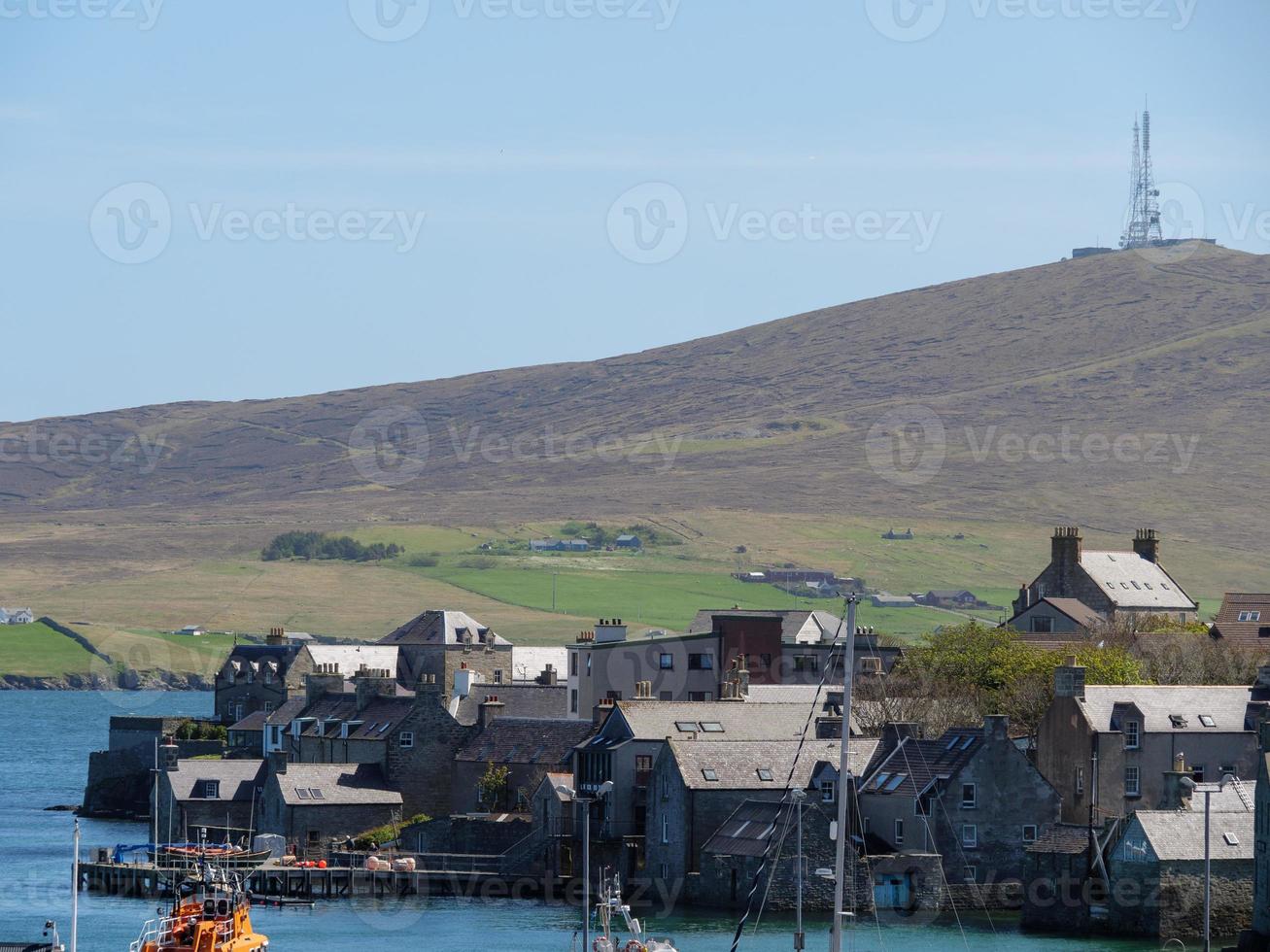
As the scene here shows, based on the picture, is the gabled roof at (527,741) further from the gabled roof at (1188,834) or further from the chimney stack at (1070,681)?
the gabled roof at (1188,834)

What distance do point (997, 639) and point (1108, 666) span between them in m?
9.31

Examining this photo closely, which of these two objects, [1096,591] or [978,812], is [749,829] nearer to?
[978,812]

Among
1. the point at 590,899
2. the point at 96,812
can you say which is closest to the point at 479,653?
the point at 96,812

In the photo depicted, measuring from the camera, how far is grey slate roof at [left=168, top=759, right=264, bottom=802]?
92625 millimetres

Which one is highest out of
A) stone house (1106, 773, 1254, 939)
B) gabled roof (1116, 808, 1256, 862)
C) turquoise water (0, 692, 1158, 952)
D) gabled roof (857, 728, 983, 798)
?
gabled roof (857, 728, 983, 798)

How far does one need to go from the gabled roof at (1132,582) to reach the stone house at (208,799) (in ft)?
184

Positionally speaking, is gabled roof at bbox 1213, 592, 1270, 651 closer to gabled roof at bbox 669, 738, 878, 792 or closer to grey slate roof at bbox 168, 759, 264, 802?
gabled roof at bbox 669, 738, 878, 792

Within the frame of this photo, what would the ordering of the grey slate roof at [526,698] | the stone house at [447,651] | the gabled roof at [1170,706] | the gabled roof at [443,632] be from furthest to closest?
the gabled roof at [443,632] < the stone house at [447,651] < the grey slate roof at [526,698] < the gabled roof at [1170,706]

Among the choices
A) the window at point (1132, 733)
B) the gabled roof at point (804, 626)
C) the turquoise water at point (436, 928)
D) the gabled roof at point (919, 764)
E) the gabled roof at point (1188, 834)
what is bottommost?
the turquoise water at point (436, 928)

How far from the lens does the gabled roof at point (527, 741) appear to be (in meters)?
87.5

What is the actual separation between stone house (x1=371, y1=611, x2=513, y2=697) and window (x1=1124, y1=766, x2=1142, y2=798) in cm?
3986

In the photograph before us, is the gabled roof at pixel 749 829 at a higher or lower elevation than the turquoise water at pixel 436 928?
higher

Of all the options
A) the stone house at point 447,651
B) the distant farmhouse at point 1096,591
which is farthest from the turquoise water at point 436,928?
the distant farmhouse at point 1096,591

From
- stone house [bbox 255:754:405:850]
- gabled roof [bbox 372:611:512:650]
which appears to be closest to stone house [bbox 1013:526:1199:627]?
gabled roof [bbox 372:611:512:650]
